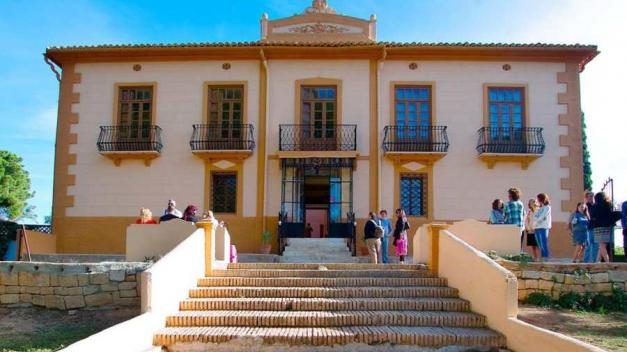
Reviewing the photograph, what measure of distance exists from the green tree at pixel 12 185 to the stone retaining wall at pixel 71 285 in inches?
1104

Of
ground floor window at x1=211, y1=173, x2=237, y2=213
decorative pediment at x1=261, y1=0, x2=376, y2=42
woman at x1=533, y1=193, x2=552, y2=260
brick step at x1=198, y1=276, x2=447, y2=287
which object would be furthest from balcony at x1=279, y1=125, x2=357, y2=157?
brick step at x1=198, y1=276, x2=447, y2=287

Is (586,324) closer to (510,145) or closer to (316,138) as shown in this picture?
(510,145)

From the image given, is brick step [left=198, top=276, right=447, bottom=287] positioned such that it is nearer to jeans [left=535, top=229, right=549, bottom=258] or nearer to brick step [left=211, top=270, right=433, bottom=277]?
brick step [left=211, top=270, right=433, bottom=277]

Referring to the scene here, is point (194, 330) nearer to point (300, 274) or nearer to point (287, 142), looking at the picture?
point (300, 274)

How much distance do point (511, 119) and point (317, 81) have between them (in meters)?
5.86

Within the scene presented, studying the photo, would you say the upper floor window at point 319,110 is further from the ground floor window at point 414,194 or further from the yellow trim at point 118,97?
the yellow trim at point 118,97

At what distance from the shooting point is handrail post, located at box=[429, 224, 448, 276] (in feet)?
31.7

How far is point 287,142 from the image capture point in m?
17.1

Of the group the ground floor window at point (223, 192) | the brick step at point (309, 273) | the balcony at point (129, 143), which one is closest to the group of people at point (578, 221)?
the brick step at point (309, 273)

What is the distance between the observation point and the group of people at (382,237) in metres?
12.1

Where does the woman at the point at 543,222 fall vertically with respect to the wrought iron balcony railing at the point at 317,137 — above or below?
below

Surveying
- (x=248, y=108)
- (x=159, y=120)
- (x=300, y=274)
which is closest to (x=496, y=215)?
(x=300, y=274)

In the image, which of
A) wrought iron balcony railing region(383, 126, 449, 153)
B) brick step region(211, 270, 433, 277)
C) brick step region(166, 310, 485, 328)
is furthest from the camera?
wrought iron balcony railing region(383, 126, 449, 153)

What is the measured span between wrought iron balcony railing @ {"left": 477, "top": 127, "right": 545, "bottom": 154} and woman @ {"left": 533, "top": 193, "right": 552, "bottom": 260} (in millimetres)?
5519
